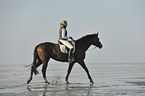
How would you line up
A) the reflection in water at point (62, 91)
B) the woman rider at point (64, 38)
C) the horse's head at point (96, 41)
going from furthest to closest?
the horse's head at point (96, 41), the woman rider at point (64, 38), the reflection in water at point (62, 91)

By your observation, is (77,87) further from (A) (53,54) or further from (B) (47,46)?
(B) (47,46)

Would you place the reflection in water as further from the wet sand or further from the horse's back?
the horse's back

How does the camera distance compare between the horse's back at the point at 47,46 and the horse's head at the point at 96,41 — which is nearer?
the horse's back at the point at 47,46

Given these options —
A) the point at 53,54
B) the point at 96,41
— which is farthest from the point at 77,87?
the point at 96,41

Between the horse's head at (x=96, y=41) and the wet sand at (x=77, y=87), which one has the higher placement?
the horse's head at (x=96, y=41)

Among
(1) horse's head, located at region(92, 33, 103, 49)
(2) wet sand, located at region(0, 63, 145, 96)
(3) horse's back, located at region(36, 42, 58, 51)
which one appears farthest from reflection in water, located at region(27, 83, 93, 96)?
(1) horse's head, located at region(92, 33, 103, 49)

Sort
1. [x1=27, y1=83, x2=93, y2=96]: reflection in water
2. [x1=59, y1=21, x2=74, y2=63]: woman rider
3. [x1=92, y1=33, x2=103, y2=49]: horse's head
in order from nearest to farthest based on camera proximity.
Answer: [x1=27, y1=83, x2=93, y2=96]: reflection in water
[x1=59, y1=21, x2=74, y2=63]: woman rider
[x1=92, y1=33, x2=103, y2=49]: horse's head

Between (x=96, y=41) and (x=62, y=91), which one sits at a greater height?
(x=96, y=41)

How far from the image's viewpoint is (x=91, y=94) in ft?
29.5

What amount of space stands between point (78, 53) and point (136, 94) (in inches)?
208

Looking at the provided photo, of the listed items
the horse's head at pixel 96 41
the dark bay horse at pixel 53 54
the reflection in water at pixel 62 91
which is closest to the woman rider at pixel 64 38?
the dark bay horse at pixel 53 54

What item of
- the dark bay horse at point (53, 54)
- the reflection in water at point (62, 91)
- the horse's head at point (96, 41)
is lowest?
the reflection in water at point (62, 91)

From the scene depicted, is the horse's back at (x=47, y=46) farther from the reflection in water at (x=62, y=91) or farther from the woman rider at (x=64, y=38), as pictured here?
the reflection in water at (x=62, y=91)

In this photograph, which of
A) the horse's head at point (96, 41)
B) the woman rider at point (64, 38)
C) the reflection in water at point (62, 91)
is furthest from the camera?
the horse's head at point (96, 41)
